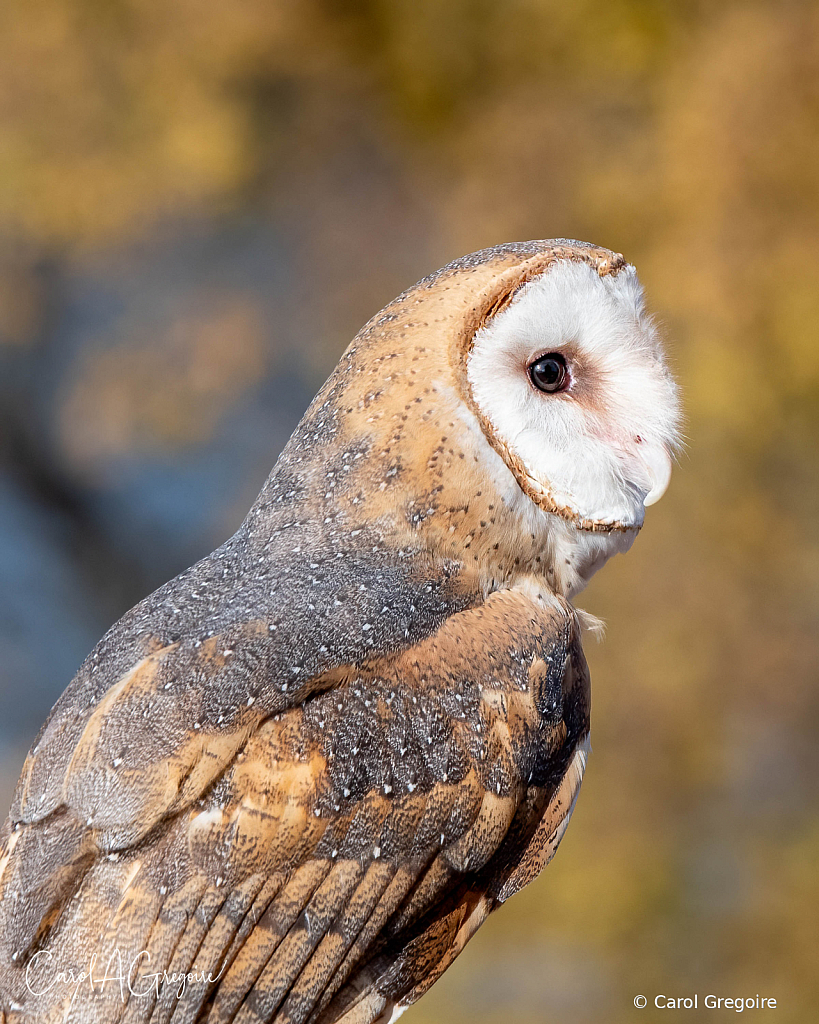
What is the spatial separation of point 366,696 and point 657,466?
1.30ft

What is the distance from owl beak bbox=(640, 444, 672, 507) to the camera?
0.93 metres

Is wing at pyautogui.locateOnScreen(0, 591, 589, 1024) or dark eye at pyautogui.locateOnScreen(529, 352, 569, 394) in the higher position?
dark eye at pyautogui.locateOnScreen(529, 352, 569, 394)

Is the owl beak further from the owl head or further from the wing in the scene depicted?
the wing

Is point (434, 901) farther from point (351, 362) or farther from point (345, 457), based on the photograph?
point (351, 362)

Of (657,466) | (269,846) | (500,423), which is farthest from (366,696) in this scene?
(657,466)

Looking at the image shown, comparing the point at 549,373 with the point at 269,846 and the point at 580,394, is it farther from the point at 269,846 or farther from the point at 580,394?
the point at 269,846

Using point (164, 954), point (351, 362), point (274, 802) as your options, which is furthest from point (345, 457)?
point (164, 954)

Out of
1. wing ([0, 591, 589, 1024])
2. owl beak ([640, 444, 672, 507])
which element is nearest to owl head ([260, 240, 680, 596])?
owl beak ([640, 444, 672, 507])

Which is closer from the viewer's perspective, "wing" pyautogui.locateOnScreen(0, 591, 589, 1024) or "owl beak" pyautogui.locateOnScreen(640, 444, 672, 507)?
"wing" pyautogui.locateOnScreen(0, 591, 589, 1024)

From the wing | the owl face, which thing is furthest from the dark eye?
the wing

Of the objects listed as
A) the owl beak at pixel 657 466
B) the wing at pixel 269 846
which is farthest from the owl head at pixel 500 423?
the wing at pixel 269 846

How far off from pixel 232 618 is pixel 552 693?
1.01ft

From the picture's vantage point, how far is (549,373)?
0.90m

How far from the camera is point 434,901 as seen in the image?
804 millimetres
